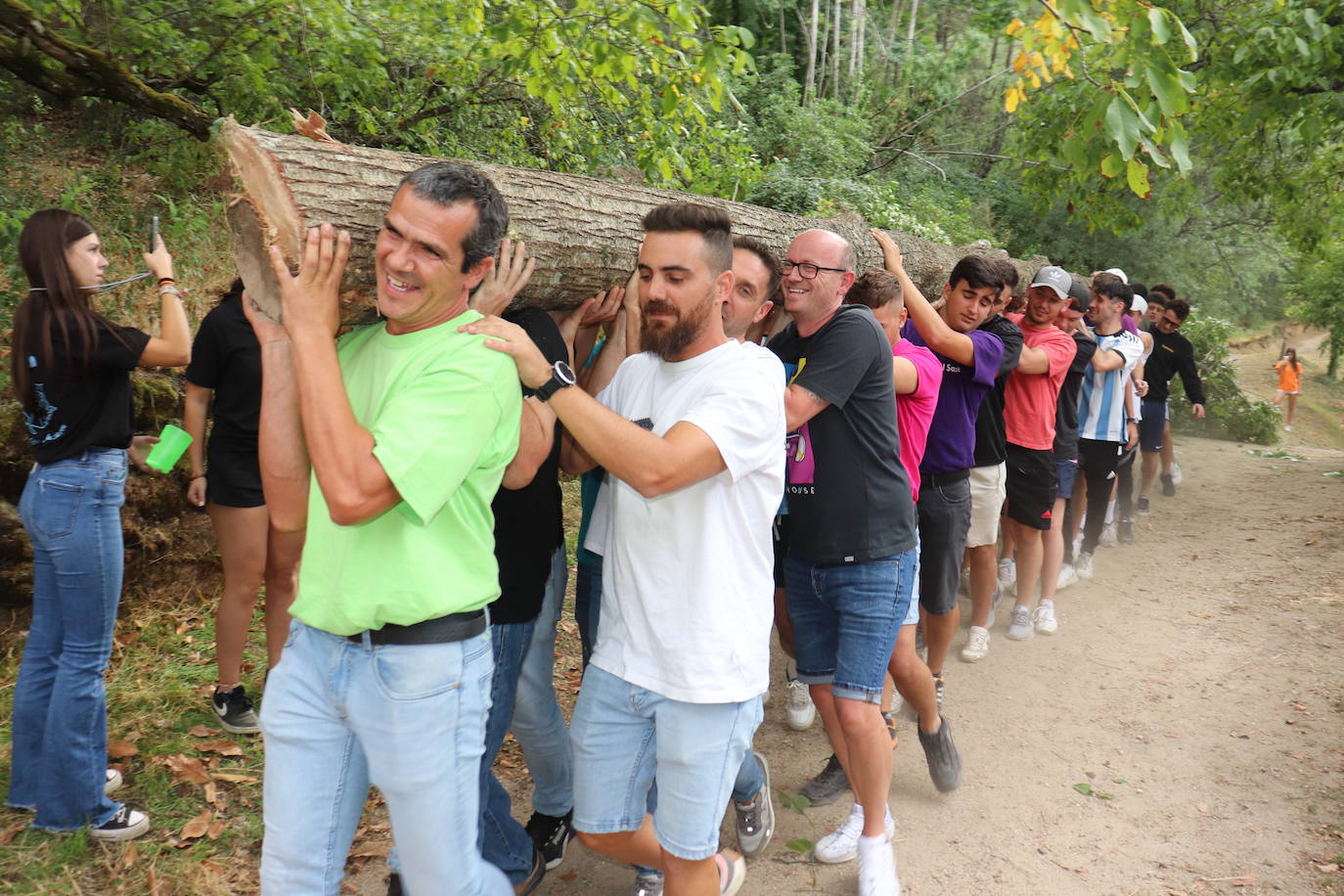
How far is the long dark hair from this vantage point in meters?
3.43

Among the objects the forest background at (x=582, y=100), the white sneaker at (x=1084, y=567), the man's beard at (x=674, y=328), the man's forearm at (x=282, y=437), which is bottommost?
the white sneaker at (x=1084, y=567)

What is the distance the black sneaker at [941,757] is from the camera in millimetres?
4414

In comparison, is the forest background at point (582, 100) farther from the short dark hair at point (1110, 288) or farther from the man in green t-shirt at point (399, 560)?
the short dark hair at point (1110, 288)

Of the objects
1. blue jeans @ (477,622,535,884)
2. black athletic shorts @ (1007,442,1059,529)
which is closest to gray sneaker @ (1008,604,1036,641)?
black athletic shorts @ (1007,442,1059,529)

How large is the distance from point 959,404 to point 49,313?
428cm

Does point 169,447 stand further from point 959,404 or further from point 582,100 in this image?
point 582,100

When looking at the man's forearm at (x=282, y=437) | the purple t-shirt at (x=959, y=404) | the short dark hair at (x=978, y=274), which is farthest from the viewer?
the purple t-shirt at (x=959, y=404)

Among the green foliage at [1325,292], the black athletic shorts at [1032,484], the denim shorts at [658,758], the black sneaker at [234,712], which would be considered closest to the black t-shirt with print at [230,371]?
the black sneaker at [234,712]

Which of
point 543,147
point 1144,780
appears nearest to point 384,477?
point 1144,780

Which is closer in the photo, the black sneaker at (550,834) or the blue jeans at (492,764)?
the blue jeans at (492,764)

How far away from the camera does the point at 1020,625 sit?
6.59 m

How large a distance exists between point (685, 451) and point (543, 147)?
7.80m

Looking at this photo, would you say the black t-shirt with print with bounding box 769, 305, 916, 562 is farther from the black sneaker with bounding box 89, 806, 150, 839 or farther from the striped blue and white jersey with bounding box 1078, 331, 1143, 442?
the striped blue and white jersey with bounding box 1078, 331, 1143, 442

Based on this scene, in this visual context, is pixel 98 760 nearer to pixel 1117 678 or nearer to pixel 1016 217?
pixel 1117 678
